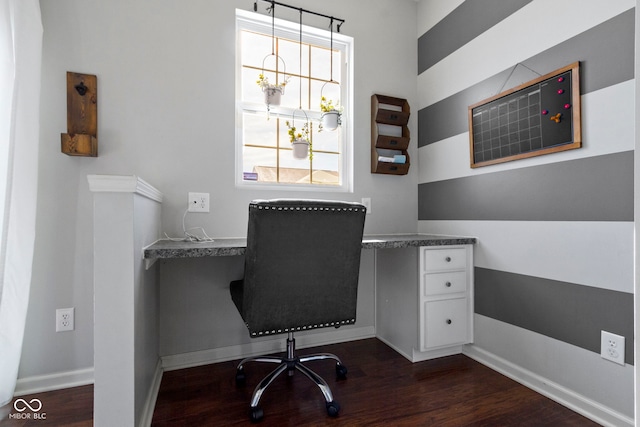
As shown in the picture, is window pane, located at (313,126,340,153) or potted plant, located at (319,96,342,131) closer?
potted plant, located at (319,96,342,131)

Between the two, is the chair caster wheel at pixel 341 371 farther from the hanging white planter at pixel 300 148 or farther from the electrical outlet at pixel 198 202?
the hanging white planter at pixel 300 148

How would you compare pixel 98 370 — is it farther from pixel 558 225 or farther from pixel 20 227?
pixel 558 225

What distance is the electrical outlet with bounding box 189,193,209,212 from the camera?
193 cm

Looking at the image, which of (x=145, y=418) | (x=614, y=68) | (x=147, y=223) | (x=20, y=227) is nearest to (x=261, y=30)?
(x=147, y=223)

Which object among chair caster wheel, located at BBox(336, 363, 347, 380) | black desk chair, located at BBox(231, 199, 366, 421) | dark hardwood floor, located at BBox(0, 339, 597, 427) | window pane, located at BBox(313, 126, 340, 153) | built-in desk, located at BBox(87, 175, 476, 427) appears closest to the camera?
built-in desk, located at BBox(87, 175, 476, 427)

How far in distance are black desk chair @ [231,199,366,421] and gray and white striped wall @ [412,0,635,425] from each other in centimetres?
102

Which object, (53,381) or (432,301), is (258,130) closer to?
(432,301)

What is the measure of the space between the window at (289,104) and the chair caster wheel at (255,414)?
51.1 inches

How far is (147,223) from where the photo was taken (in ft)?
4.55

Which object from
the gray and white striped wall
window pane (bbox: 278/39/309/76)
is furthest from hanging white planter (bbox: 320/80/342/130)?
the gray and white striped wall

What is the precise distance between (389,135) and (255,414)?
2.07 m

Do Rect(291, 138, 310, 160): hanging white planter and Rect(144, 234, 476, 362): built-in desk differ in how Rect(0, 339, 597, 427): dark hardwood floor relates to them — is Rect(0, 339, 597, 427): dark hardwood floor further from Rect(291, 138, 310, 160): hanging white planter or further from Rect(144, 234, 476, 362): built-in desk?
Rect(291, 138, 310, 160): hanging white planter

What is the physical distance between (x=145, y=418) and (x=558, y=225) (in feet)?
7.03

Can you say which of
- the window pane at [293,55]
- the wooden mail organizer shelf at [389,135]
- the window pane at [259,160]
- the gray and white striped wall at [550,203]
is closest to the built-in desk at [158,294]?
the gray and white striped wall at [550,203]
